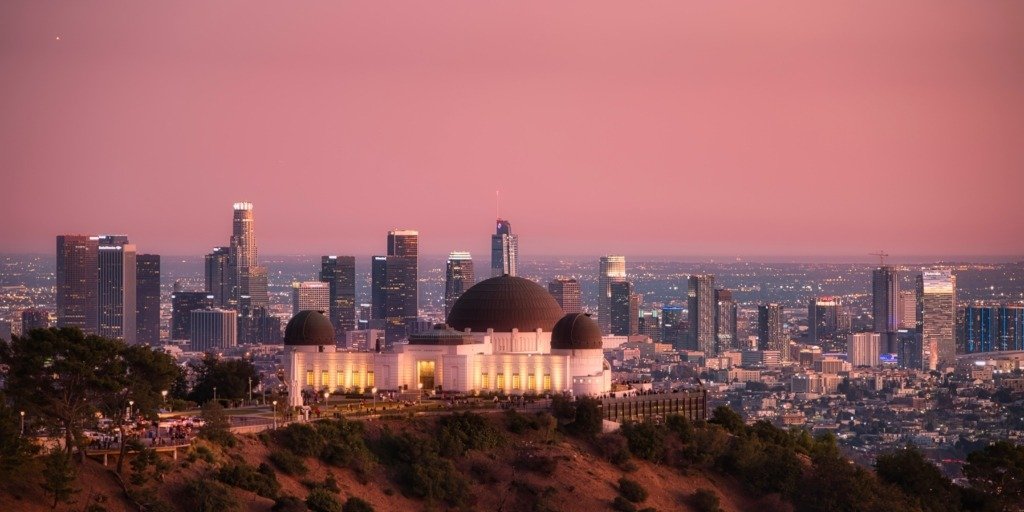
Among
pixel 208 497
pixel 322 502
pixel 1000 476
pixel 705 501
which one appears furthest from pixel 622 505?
pixel 1000 476

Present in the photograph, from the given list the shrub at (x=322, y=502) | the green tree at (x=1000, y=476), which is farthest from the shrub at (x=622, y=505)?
the green tree at (x=1000, y=476)

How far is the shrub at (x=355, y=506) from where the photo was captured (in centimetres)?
6800

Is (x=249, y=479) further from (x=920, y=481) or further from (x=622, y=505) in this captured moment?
(x=920, y=481)

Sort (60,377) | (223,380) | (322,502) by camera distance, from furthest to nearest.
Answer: (223,380) → (322,502) → (60,377)

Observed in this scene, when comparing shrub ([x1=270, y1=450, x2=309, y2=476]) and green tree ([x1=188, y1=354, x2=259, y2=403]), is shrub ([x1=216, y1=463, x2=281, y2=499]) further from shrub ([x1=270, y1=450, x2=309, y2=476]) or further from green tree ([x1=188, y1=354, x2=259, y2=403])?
green tree ([x1=188, y1=354, x2=259, y2=403])

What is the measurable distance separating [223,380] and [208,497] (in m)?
30.3

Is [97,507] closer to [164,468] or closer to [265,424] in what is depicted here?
[164,468]

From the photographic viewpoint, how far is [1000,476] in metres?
90.1

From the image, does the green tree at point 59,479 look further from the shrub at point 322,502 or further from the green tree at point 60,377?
the shrub at point 322,502

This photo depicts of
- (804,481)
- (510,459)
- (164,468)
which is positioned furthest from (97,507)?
(804,481)

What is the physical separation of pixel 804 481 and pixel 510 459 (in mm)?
14068

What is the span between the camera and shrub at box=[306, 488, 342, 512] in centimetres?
6656

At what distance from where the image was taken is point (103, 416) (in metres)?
69.8

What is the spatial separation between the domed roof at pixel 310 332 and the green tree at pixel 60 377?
99.3 feet
